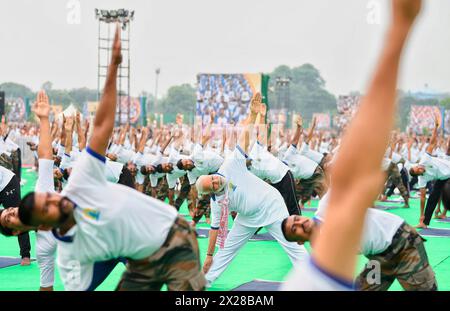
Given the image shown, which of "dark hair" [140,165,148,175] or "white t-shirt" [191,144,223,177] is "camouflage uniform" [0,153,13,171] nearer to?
"dark hair" [140,165,148,175]

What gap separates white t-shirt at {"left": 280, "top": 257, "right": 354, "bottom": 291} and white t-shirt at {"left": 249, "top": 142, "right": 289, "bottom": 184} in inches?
296

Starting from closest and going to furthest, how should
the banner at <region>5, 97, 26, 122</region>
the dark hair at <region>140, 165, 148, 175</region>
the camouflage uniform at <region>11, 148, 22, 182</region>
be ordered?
the dark hair at <region>140, 165, 148, 175</region>, the camouflage uniform at <region>11, 148, 22, 182</region>, the banner at <region>5, 97, 26, 122</region>

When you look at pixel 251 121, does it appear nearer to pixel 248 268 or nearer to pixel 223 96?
pixel 248 268

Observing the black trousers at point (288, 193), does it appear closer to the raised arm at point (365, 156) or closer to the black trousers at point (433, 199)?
the black trousers at point (433, 199)

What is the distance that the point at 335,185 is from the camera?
5.33ft

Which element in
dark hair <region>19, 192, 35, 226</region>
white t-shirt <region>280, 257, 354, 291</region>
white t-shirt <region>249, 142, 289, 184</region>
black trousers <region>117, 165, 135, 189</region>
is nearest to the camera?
white t-shirt <region>280, 257, 354, 291</region>

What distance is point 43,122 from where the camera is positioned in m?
4.95

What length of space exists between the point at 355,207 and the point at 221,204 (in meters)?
5.69

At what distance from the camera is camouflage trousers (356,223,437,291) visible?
465 cm

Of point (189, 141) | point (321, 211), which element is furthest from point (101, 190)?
point (189, 141)

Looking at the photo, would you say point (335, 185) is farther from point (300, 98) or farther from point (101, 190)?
point (300, 98)

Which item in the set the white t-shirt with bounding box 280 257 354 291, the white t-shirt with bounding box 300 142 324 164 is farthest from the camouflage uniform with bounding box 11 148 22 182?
the white t-shirt with bounding box 280 257 354 291

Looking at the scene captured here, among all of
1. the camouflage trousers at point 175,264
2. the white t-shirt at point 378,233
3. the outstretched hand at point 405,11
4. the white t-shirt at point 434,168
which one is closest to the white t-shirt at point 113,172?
the white t-shirt at point 434,168

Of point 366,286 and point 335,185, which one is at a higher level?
point 335,185
